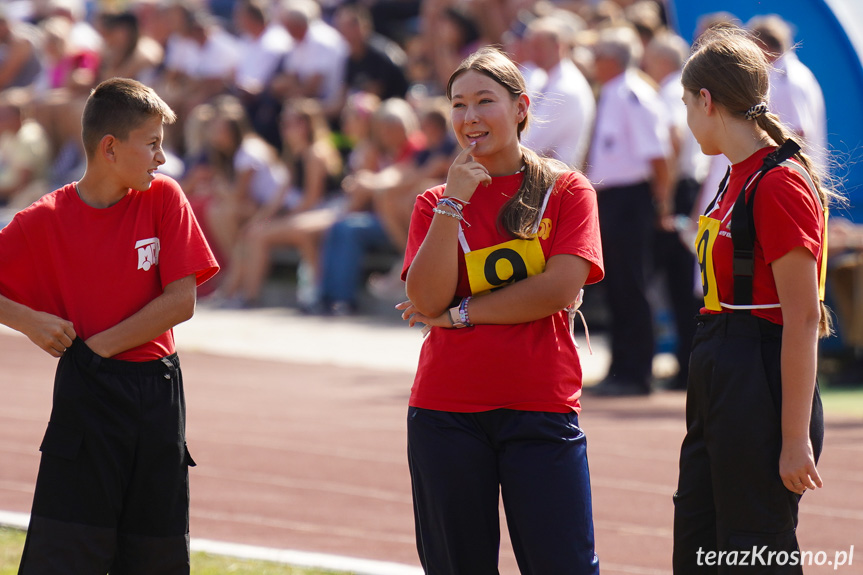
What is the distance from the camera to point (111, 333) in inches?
144

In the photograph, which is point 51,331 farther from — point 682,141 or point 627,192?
point 682,141

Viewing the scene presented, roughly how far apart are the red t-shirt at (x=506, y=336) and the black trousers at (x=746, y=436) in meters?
0.39

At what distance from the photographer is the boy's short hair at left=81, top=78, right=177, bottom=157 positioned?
3.74m

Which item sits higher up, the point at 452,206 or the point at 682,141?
the point at 682,141

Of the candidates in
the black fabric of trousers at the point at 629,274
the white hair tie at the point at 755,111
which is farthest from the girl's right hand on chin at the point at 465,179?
the black fabric of trousers at the point at 629,274

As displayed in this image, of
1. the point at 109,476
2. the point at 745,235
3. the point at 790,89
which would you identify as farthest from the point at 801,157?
the point at 790,89

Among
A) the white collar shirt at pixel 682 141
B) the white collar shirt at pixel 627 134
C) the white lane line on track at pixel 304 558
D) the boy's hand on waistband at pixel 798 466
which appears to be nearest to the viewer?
the boy's hand on waistband at pixel 798 466

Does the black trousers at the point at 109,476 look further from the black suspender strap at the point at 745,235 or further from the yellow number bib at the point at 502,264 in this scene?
the black suspender strap at the point at 745,235

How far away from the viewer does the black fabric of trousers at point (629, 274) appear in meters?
8.70

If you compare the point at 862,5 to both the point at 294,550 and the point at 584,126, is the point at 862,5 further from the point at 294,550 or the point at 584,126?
the point at 294,550

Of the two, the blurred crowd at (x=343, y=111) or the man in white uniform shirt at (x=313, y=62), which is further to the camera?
the man in white uniform shirt at (x=313, y=62)

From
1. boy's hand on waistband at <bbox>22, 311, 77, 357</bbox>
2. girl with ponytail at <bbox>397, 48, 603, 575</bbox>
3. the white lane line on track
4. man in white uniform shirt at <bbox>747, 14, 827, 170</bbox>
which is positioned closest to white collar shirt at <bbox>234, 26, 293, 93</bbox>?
man in white uniform shirt at <bbox>747, 14, 827, 170</bbox>

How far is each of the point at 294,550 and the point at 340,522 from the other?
550 millimetres

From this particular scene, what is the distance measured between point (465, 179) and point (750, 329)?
0.86 metres
